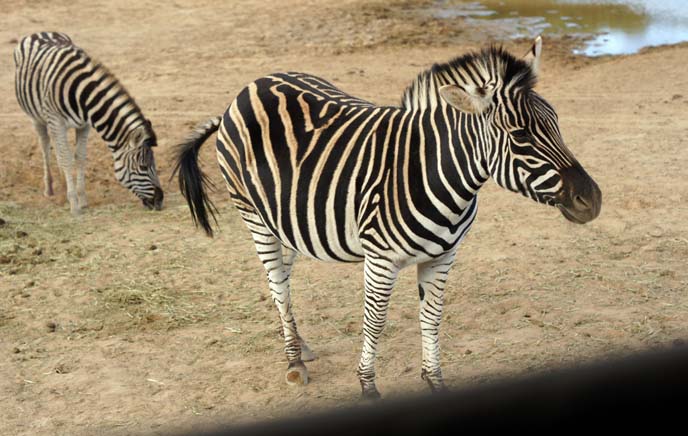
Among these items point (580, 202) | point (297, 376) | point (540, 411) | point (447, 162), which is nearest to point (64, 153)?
point (297, 376)

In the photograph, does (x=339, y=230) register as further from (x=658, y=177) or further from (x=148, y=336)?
(x=658, y=177)

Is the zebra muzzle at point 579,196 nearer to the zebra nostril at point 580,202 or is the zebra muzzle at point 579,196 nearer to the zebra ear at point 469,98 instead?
the zebra nostril at point 580,202

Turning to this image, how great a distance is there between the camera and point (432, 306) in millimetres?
4477

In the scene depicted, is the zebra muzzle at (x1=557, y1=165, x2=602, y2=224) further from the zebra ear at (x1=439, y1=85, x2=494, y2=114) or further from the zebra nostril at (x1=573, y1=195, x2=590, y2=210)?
the zebra ear at (x1=439, y1=85, x2=494, y2=114)

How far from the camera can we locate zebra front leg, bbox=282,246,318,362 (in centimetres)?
513

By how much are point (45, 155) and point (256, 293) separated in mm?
4092

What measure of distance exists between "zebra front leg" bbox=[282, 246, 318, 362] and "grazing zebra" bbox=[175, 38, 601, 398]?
0.5 inches

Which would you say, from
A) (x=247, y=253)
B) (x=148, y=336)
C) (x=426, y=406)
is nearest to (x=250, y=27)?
(x=247, y=253)

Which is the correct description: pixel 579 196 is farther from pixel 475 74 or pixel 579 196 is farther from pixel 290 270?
pixel 290 270

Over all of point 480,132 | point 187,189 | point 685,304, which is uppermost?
point 480,132

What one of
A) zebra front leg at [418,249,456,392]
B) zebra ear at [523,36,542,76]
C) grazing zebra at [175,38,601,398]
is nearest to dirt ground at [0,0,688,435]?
zebra front leg at [418,249,456,392]

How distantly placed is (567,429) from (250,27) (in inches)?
624

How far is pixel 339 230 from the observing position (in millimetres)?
4391

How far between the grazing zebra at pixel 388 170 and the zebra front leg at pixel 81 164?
398 centimetres
